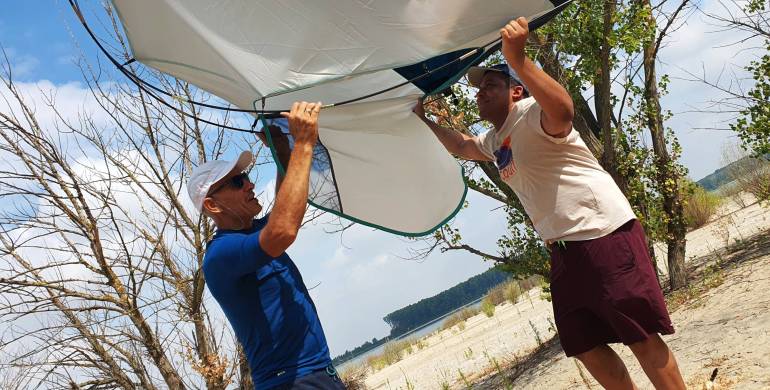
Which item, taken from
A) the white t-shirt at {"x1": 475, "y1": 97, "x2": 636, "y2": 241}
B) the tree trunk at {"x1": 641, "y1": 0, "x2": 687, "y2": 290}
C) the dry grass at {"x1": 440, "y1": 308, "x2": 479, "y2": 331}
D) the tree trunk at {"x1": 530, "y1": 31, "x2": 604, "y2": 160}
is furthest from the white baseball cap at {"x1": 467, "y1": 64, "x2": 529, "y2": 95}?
the dry grass at {"x1": 440, "y1": 308, "x2": 479, "y2": 331}

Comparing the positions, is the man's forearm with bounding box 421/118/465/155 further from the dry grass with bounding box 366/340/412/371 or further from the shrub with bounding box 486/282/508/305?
the shrub with bounding box 486/282/508/305

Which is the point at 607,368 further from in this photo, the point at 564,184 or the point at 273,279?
the point at 273,279

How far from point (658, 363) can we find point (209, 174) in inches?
81.4

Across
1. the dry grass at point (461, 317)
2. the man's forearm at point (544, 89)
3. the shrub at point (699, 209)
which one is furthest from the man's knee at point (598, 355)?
the dry grass at point (461, 317)

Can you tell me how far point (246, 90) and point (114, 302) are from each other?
465 cm

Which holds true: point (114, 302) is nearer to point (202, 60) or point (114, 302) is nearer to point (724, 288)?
point (202, 60)

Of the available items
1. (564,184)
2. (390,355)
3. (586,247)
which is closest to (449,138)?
(564,184)

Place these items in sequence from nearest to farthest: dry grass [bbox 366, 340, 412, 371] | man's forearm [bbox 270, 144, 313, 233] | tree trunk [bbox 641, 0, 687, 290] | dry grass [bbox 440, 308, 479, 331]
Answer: man's forearm [bbox 270, 144, 313, 233], tree trunk [bbox 641, 0, 687, 290], dry grass [bbox 366, 340, 412, 371], dry grass [bbox 440, 308, 479, 331]

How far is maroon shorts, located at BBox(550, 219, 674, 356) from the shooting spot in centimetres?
283

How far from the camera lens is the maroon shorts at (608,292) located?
9.29 feet

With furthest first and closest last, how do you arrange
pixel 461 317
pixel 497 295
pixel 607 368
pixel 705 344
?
pixel 461 317, pixel 497 295, pixel 705 344, pixel 607 368

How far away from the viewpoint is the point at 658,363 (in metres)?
2.83

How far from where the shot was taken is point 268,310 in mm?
2535

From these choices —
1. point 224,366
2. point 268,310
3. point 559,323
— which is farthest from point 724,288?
point 268,310
